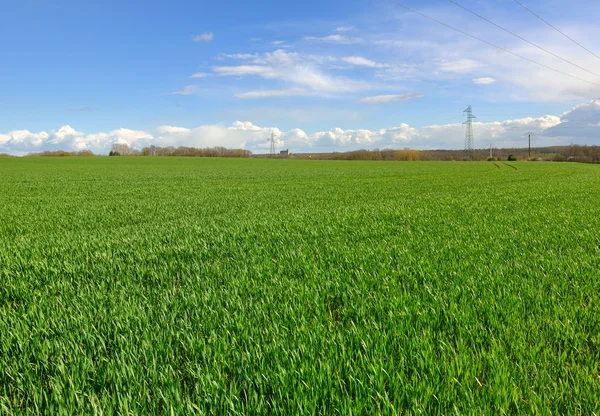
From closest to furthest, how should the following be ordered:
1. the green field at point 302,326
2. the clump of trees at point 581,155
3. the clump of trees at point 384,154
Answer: the green field at point 302,326 < the clump of trees at point 581,155 < the clump of trees at point 384,154

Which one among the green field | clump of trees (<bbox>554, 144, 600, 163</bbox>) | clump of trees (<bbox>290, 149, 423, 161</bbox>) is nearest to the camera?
the green field

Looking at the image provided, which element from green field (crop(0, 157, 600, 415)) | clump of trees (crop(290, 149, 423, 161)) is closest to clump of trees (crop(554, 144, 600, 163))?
clump of trees (crop(290, 149, 423, 161))

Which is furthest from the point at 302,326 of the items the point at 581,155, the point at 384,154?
the point at 581,155

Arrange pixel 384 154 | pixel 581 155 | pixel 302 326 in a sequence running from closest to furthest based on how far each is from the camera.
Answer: pixel 302 326 → pixel 581 155 → pixel 384 154

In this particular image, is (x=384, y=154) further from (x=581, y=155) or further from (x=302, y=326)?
(x=302, y=326)

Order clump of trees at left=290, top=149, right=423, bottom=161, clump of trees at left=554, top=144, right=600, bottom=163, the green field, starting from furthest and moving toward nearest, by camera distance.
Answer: clump of trees at left=290, top=149, right=423, bottom=161 → clump of trees at left=554, top=144, right=600, bottom=163 → the green field

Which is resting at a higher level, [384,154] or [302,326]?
[384,154]

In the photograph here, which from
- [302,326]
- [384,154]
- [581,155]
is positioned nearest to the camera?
[302,326]

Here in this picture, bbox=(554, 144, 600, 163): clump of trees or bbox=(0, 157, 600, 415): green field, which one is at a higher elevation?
bbox=(554, 144, 600, 163): clump of trees

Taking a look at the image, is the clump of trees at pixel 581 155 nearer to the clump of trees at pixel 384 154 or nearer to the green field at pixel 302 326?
the clump of trees at pixel 384 154

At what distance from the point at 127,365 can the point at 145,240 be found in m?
5.34

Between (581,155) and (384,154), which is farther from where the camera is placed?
(384,154)

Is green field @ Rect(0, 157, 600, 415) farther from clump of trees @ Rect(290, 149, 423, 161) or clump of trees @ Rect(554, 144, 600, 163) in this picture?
clump of trees @ Rect(554, 144, 600, 163)

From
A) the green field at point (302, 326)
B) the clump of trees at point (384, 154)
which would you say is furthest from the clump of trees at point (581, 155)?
the green field at point (302, 326)
